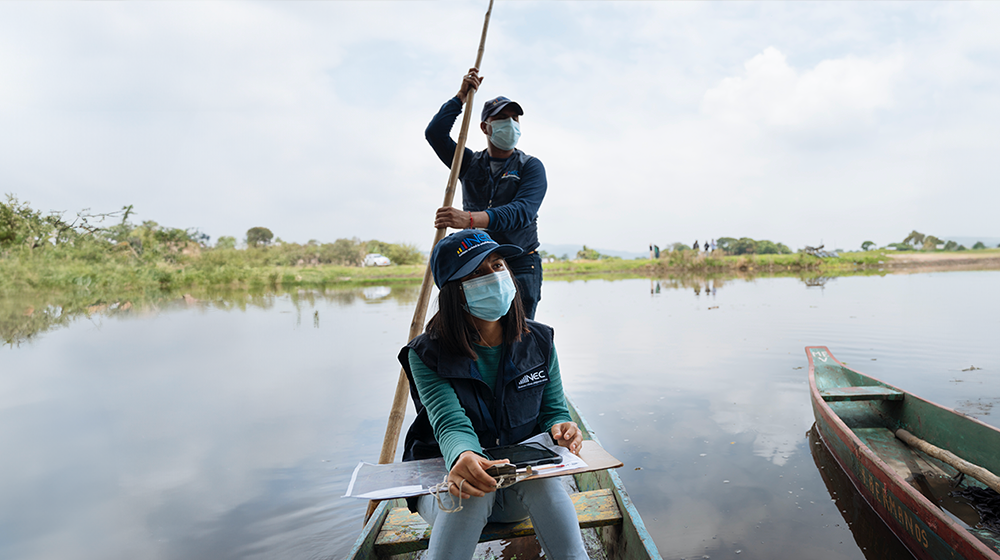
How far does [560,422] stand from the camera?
1665 mm

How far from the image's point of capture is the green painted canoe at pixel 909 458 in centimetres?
216

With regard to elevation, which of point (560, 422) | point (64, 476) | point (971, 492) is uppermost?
point (560, 422)

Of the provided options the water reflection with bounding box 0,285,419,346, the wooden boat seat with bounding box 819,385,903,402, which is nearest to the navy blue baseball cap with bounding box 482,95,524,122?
the wooden boat seat with bounding box 819,385,903,402

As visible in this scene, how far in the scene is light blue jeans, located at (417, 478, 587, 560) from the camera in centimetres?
140

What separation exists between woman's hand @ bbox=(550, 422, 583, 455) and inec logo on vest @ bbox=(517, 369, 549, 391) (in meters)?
0.16

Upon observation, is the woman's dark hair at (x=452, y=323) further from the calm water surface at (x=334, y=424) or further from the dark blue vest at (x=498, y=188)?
the calm water surface at (x=334, y=424)

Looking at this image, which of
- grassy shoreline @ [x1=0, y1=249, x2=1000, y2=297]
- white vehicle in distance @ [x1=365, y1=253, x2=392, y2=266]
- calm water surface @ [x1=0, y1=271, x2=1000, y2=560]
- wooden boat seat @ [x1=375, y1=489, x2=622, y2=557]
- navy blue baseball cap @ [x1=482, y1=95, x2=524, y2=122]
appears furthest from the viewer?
white vehicle in distance @ [x1=365, y1=253, x2=392, y2=266]

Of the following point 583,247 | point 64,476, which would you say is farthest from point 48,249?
point 583,247

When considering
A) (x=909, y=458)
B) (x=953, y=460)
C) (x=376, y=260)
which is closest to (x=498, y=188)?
(x=953, y=460)

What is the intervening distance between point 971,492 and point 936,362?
5026 millimetres

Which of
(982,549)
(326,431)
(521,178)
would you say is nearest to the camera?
(982,549)

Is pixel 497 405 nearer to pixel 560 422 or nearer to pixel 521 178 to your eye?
pixel 560 422

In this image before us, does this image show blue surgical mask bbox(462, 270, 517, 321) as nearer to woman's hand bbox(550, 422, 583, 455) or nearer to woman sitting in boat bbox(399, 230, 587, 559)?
woman sitting in boat bbox(399, 230, 587, 559)

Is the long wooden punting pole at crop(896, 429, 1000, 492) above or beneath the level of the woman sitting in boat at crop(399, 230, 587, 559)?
beneath
